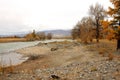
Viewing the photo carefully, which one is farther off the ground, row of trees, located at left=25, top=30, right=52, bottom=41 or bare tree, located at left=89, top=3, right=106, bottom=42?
bare tree, located at left=89, top=3, right=106, bottom=42

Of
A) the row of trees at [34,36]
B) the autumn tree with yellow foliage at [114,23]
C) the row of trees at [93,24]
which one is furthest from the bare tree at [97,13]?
the row of trees at [34,36]

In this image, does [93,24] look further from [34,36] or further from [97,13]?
[34,36]

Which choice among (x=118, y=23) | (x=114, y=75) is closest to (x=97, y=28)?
(x=118, y=23)

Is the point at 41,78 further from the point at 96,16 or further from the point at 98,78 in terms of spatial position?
the point at 96,16

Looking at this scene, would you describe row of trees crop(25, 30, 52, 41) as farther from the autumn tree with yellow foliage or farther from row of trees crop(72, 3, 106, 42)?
the autumn tree with yellow foliage

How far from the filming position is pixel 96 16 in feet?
183

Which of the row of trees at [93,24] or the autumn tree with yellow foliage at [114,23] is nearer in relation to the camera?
the autumn tree with yellow foliage at [114,23]

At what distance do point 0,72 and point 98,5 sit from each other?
1699 inches

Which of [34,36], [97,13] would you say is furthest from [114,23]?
[34,36]

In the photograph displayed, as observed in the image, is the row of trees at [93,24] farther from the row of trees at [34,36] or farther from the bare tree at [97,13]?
the row of trees at [34,36]

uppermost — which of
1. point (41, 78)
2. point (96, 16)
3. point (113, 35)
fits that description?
point (96, 16)

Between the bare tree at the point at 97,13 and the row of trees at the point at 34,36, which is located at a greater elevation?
the bare tree at the point at 97,13

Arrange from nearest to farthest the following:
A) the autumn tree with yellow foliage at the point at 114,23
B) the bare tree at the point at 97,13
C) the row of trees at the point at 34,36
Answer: the autumn tree with yellow foliage at the point at 114,23 < the bare tree at the point at 97,13 < the row of trees at the point at 34,36

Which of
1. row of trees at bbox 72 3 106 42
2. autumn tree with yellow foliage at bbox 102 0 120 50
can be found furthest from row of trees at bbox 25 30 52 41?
autumn tree with yellow foliage at bbox 102 0 120 50
